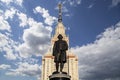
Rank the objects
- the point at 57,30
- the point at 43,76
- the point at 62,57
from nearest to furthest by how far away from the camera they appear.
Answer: the point at 62,57 → the point at 43,76 → the point at 57,30

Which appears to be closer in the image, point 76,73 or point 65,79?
point 65,79

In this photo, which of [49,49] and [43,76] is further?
[49,49]

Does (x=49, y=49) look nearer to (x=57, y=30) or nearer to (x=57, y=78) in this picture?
(x=57, y=30)

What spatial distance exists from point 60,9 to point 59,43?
4624 inches

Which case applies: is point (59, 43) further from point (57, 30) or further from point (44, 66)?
point (57, 30)

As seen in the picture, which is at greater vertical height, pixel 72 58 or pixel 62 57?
pixel 72 58

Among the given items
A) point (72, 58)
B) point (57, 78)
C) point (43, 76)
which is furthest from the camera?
point (72, 58)

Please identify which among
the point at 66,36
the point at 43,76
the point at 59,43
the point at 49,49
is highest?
the point at 66,36

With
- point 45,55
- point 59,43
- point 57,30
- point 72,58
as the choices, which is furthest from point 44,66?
point 59,43

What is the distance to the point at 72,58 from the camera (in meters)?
126

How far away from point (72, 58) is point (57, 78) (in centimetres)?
11017

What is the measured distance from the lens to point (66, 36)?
442ft

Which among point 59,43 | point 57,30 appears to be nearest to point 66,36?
point 57,30

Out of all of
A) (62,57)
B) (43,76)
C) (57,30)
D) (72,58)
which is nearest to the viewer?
(62,57)
